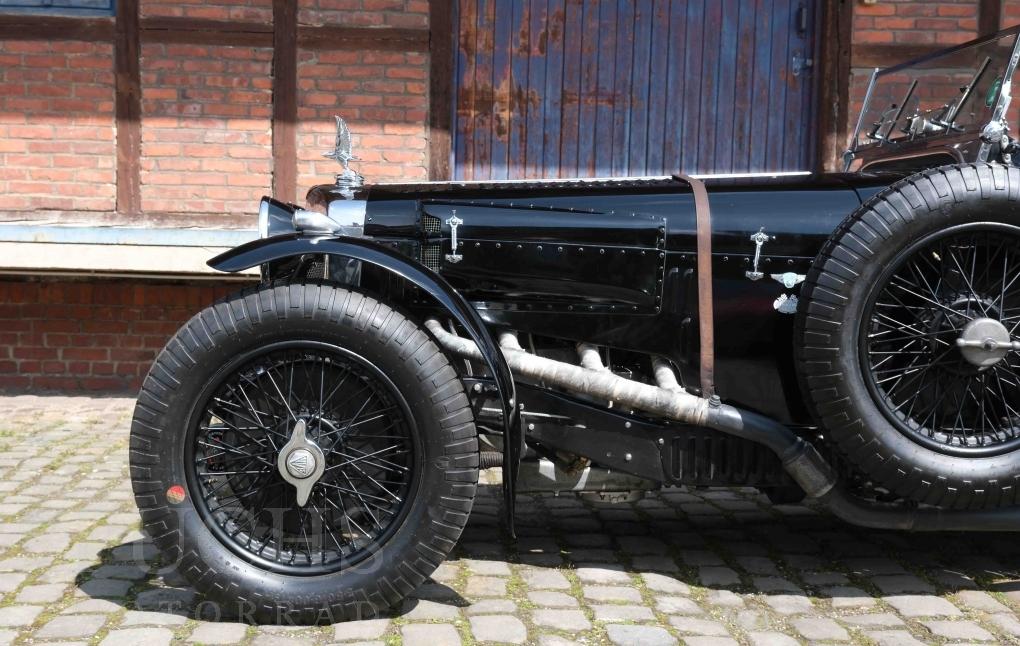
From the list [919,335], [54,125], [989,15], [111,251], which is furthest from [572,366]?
[989,15]

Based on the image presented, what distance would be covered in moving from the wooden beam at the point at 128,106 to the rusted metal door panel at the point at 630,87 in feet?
6.63

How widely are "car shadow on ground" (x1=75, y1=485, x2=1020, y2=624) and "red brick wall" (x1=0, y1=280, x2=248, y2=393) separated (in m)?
2.96

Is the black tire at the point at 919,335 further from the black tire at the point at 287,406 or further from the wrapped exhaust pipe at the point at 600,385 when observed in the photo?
the black tire at the point at 287,406

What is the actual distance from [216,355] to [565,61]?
4403mm

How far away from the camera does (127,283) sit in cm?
612

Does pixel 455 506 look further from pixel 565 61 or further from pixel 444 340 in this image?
pixel 565 61

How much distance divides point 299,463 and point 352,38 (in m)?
4.08

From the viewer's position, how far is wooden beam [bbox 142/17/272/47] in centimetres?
606

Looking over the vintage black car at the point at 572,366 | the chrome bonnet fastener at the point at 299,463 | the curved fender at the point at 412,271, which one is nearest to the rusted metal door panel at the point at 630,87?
the vintage black car at the point at 572,366

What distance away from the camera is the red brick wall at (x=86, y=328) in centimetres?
616

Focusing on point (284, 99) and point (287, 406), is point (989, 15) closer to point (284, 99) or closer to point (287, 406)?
point (284, 99)

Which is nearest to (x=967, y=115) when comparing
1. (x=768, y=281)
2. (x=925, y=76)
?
(x=925, y=76)

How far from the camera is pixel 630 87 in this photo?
258 inches

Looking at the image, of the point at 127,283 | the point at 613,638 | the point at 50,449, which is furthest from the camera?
the point at 127,283
